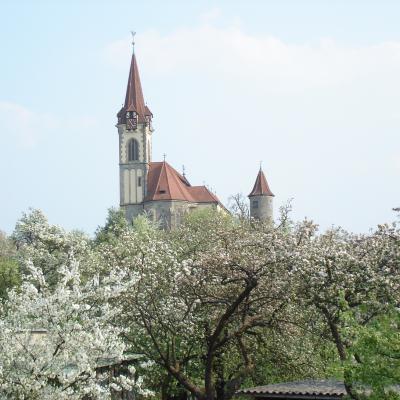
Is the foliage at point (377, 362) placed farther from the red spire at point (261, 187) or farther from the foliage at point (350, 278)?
the red spire at point (261, 187)

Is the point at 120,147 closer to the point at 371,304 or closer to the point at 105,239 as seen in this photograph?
the point at 105,239

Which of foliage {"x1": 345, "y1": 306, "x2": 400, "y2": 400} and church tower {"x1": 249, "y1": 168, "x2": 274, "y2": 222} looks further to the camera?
church tower {"x1": 249, "y1": 168, "x2": 274, "y2": 222}

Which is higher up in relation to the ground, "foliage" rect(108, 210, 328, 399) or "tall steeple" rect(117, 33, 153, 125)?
"tall steeple" rect(117, 33, 153, 125)

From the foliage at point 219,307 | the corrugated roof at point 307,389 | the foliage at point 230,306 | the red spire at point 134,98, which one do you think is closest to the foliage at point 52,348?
the foliage at point 230,306

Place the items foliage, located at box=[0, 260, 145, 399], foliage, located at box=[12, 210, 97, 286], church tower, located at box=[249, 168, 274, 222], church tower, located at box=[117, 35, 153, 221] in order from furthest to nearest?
church tower, located at box=[249, 168, 274, 222]
church tower, located at box=[117, 35, 153, 221]
foliage, located at box=[12, 210, 97, 286]
foliage, located at box=[0, 260, 145, 399]

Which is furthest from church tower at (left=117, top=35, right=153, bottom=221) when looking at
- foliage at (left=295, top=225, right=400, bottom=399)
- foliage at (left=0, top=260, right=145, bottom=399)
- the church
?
foliage at (left=0, top=260, right=145, bottom=399)

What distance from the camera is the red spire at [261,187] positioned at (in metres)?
93.1

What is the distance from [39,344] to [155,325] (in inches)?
274

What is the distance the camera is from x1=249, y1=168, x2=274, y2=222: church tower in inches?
3637

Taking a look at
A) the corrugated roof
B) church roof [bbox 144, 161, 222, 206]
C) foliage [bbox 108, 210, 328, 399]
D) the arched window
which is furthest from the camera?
the arched window

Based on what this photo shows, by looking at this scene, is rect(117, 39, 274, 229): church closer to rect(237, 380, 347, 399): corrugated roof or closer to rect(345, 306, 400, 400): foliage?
rect(237, 380, 347, 399): corrugated roof

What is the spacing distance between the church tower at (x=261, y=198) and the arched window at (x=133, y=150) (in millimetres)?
14530

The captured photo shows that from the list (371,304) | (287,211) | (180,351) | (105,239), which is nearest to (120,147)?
(105,239)

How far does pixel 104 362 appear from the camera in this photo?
21.8 metres
